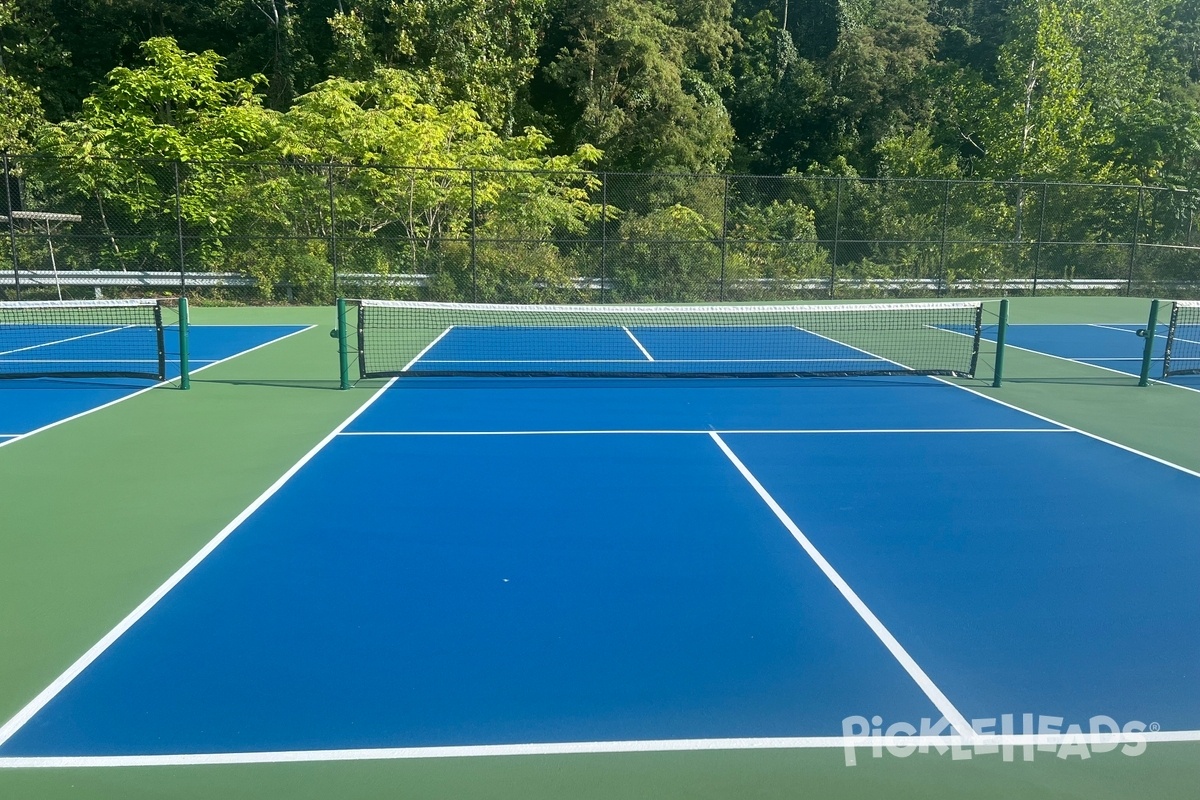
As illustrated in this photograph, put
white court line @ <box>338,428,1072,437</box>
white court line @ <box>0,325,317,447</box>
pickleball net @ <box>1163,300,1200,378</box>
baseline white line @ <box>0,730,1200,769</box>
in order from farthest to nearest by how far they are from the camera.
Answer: pickleball net @ <box>1163,300,1200,378</box>
white court line @ <box>338,428,1072,437</box>
white court line @ <box>0,325,317,447</box>
baseline white line @ <box>0,730,1200,769</box>

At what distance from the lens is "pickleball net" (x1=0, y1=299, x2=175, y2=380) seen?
38.6ft

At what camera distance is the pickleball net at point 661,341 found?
41.7ft

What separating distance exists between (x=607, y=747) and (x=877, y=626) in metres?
1.81

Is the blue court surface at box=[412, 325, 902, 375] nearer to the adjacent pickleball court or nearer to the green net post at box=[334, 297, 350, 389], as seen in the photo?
the green net post at box=[334, 297, 350, 389]

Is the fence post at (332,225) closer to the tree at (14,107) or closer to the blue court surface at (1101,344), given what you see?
the tree at (14,107)

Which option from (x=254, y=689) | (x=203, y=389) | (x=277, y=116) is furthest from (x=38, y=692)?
(x=277, y=116)

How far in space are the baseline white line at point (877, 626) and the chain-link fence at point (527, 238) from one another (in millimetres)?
17629

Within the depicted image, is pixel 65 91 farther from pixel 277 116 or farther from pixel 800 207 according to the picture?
pixel 800 207

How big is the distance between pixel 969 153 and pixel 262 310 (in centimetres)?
3362

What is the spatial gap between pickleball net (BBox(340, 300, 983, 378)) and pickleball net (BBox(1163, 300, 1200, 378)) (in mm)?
2416

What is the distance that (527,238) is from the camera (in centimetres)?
2397

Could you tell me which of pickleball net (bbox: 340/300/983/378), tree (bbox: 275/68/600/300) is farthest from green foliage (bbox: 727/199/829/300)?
tree (bbox: 275/68/600/300)

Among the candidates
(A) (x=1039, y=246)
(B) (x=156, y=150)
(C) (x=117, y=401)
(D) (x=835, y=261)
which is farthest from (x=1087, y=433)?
(B) (x=156, y=150)

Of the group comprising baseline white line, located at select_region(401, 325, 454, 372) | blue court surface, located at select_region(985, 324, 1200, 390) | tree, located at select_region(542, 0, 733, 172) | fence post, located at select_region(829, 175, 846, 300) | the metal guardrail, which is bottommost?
baseline white line, located at select_region(401, 325, 454, 372)
